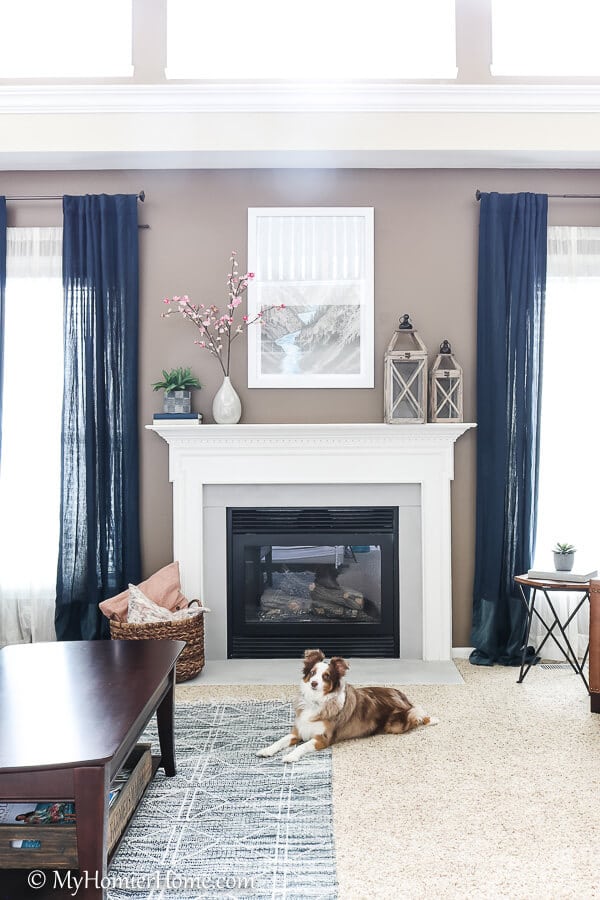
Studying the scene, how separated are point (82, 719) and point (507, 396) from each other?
2.76 metres

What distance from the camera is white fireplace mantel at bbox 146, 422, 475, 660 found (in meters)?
3.77

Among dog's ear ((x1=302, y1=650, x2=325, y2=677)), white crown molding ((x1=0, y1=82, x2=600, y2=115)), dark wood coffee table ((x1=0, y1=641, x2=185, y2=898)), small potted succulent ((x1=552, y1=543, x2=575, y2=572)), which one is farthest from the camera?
white crown molding ((x1=0, y1=82, x2=600, y2=115))

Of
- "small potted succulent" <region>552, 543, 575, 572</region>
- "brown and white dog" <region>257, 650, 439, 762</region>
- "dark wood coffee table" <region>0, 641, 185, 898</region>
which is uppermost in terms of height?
"small potted succulent" <region>552, 543, 575, 572</region>

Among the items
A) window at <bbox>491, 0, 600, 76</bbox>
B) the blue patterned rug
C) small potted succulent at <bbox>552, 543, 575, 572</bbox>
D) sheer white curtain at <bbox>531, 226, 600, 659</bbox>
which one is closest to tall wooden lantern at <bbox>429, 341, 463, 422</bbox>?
sheer white curtain at <bbox>531, 226, 600, 659</bbox>

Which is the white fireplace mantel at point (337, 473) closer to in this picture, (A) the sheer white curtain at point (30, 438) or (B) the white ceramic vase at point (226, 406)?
(B) the white ceramic vase at point (226, 406)

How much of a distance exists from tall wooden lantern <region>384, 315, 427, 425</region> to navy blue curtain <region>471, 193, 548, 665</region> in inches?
13.1

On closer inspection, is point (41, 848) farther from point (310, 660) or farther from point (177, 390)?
point (177, 390)

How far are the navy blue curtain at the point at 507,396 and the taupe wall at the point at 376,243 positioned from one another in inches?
4.1

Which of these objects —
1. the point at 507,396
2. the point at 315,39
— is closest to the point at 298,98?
the point at 315,39

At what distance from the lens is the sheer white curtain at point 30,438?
3.85 meters

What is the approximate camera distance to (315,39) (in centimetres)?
367

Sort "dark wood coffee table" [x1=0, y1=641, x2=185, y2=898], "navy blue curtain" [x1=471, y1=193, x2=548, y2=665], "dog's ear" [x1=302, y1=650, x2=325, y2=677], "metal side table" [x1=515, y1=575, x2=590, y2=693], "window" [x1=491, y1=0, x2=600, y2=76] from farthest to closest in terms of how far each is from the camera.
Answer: "navy blue curtain" [x1=471, y1=193, x2=548, y2=665]
"window" [x1=491, y1=0, x2=600, y2=76]
"metal side table" [x1=515, y1=575, x2=590, y2=693]
"dog's ear" [x1=302, y1=650, x2=325, y2=677]
"dark wood coffee table" [x1=0, y1=641, x2=185, y2=898]

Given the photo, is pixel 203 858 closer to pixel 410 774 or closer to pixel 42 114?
pixel 410 774

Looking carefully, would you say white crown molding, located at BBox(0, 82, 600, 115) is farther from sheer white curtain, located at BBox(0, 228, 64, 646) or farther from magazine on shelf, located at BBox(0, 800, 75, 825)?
magazine on shelf, located at BBox(0, 800, 75, 825)
